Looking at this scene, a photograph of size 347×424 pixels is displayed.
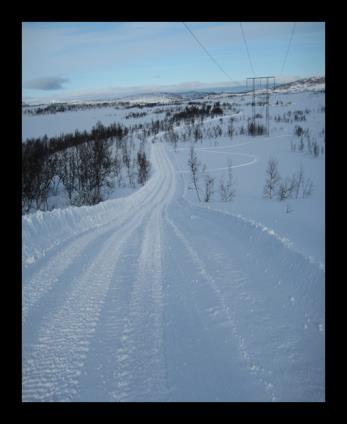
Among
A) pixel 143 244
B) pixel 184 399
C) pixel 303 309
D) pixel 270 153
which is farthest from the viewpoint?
pixel 270 153

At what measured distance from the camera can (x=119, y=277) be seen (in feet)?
15.4

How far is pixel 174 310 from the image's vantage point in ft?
12.2

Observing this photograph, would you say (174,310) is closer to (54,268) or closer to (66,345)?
(66,345)

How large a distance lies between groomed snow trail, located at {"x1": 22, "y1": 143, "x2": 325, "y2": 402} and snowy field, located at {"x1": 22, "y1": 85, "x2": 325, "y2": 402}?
0.01m

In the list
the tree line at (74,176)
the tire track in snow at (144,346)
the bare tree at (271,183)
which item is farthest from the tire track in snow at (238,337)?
the tree line at (74,176)

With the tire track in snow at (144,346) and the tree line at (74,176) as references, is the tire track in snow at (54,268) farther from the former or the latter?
the tree line at (74,176)

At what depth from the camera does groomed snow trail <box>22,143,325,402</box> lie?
2648 millimetres

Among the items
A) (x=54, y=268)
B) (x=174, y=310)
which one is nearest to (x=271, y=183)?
(x=54, y=268)

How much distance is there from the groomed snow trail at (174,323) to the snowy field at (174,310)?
A: 0.04 feet

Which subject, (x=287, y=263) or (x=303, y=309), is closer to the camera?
(x=303, y=309)

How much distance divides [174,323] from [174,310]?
10.9 inches
